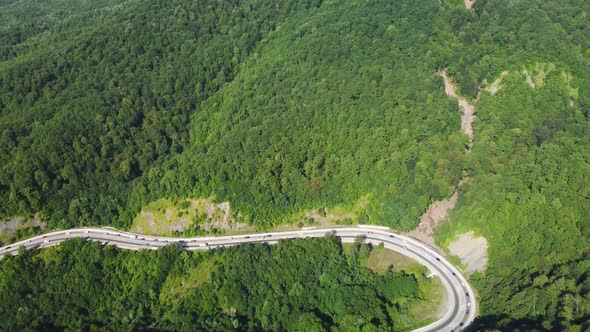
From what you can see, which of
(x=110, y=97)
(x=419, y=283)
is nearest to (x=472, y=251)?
(x=419, y=283)

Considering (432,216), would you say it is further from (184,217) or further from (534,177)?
(184,217)

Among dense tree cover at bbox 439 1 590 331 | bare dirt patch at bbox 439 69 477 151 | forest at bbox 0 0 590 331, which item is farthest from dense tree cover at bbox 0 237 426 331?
bare dirt patch at bbox 439 69 477 151

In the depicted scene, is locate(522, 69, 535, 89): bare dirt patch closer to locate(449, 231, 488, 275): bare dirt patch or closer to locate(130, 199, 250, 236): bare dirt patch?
locate(449, 231, 488, 275): bare dirt patch

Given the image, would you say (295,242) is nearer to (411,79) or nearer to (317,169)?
(317,169)

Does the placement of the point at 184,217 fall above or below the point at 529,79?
below

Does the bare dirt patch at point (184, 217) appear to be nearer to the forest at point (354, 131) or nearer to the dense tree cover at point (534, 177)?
the forest at point (354, 131)

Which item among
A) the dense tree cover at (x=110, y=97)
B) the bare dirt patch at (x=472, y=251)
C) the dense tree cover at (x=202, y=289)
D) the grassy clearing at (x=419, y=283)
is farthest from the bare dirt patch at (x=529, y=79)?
the dense tree cover at (x=110, y=97)
